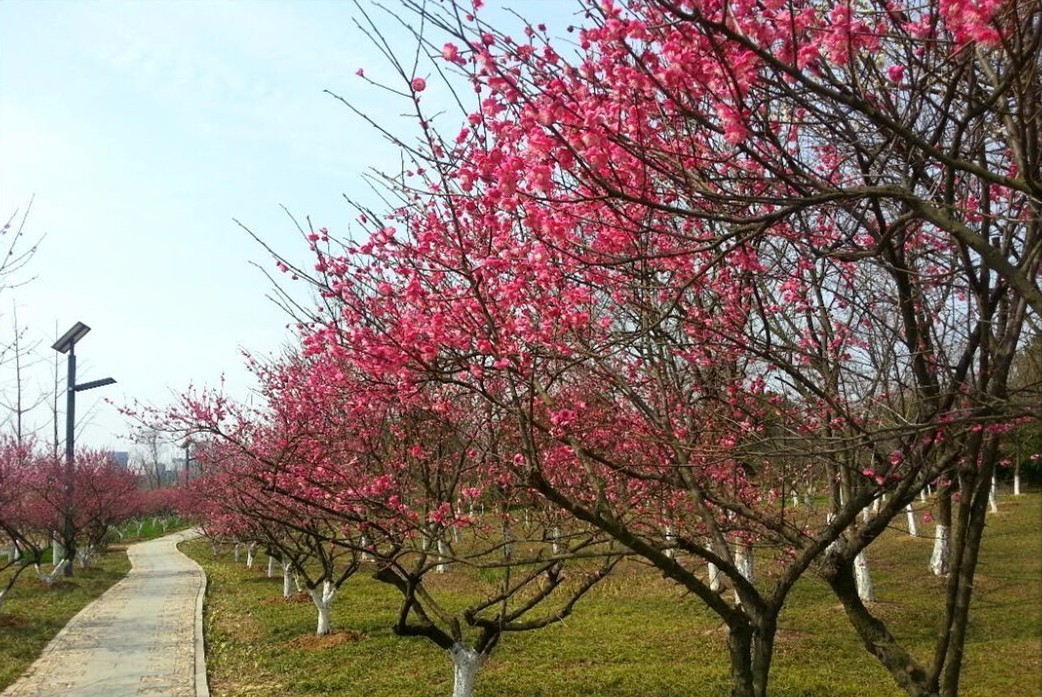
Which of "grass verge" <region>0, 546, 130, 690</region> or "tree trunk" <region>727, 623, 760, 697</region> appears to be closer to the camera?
"tree trunk" <region>727, 623, 760, 697</region>

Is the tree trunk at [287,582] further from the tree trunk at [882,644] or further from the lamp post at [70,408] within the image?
the tree trunk at [882,644]

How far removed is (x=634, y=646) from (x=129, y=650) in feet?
25.3

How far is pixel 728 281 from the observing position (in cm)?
485

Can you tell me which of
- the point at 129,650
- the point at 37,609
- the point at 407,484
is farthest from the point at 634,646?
the point at 37,609

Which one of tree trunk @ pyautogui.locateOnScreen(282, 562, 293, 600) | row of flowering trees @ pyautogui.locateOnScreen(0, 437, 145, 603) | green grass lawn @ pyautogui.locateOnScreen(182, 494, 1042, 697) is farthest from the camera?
row of flowering trees @ pyautogui.locateOnScreen(0, 437, 145, 603)

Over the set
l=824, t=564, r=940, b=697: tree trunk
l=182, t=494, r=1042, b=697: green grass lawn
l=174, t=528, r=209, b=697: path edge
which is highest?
l=824, t=564, r=940, b=697: tree trunk

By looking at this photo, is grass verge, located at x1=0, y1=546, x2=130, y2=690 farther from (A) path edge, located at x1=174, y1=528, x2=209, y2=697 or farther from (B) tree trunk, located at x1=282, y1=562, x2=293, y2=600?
(B) tree trunk, located at x1=282, y1=562, x2=293, y2=600

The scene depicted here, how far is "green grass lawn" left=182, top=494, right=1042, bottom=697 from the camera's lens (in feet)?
30.7

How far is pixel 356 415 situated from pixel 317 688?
457 centimetres

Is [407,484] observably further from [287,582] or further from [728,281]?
[287,582]

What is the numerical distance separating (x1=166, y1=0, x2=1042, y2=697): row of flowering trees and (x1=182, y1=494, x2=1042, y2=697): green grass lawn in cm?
388

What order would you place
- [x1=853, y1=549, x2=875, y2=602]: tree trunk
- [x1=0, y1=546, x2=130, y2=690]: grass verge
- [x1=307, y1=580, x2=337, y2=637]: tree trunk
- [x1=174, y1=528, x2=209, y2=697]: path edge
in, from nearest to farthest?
1. [x1=174, y1=528, x2=209, y2=697]: path edge
2. [x1=0, y1=546, x2=130, y2=690]: grass verge
3. [x1=307, y1=580, x2=337, y2=637]: tree trunk
4. [x1=853, y1=549, x2=875, y2=602]: tree trunk

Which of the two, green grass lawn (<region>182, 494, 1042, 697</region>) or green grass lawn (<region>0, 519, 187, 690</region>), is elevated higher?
green grass lawn (<region>0, 519, 187, 690</region>)

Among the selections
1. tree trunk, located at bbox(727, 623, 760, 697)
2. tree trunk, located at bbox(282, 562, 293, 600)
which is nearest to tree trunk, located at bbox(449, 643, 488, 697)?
tree trunk, located at bbox(727, 623, 760, 697)
